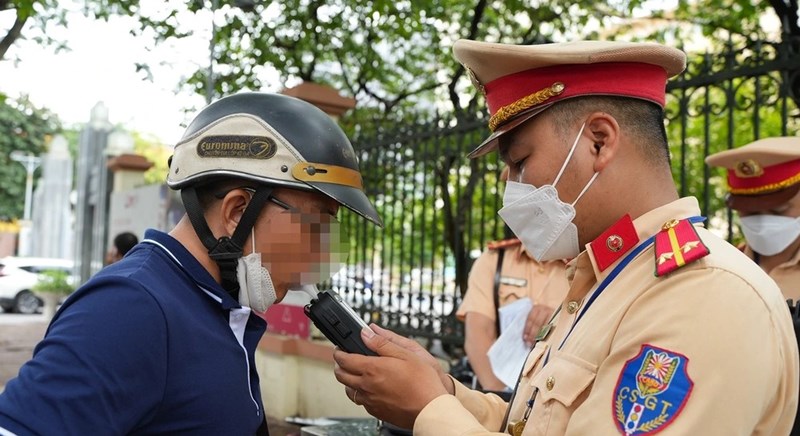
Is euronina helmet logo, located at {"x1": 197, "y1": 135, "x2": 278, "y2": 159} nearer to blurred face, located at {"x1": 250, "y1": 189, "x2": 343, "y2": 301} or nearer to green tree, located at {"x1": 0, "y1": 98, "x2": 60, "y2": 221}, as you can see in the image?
blurred face, located at {"x1": 250, "y1": 189, "x2": 343, "y2": 301}

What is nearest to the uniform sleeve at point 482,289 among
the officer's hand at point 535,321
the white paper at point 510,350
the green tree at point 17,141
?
the white paper at point 510,350

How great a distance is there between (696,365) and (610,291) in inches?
12.7

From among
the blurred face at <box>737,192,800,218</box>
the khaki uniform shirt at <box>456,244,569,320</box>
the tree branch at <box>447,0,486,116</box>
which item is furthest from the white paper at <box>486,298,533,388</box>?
the tree branch at <box>447,0,486,116</box>

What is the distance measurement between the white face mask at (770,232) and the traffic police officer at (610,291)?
220 centimetres

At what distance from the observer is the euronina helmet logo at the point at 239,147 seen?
73.9 inches

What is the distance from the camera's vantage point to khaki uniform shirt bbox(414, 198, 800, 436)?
4.14ft

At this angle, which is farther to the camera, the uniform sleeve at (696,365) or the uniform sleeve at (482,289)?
the uniform sleeve at (482,289)

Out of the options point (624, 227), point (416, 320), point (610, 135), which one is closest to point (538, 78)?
point (610, 135)

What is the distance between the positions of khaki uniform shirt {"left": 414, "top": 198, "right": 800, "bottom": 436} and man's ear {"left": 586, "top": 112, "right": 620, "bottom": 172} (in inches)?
6.2

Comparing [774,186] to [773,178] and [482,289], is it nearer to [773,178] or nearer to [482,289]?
[773,178]

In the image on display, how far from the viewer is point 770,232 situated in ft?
11.9

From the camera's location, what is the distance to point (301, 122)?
1966 mm

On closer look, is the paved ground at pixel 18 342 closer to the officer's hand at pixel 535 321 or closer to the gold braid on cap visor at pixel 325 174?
the officer's hand at pixel 535 321

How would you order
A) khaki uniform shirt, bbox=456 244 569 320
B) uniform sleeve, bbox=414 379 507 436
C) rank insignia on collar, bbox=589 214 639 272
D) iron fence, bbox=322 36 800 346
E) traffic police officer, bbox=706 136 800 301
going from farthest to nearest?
iron fence, bbox=322 36 800 346 → khaki uniform shirt, bbox=456 244 569 320 → traffic police officer, bbox=706 136 800 301 → rank insignia on collar, bbox=589 214 639 272 → uniform sleeve, bbox=414 379 507 436
